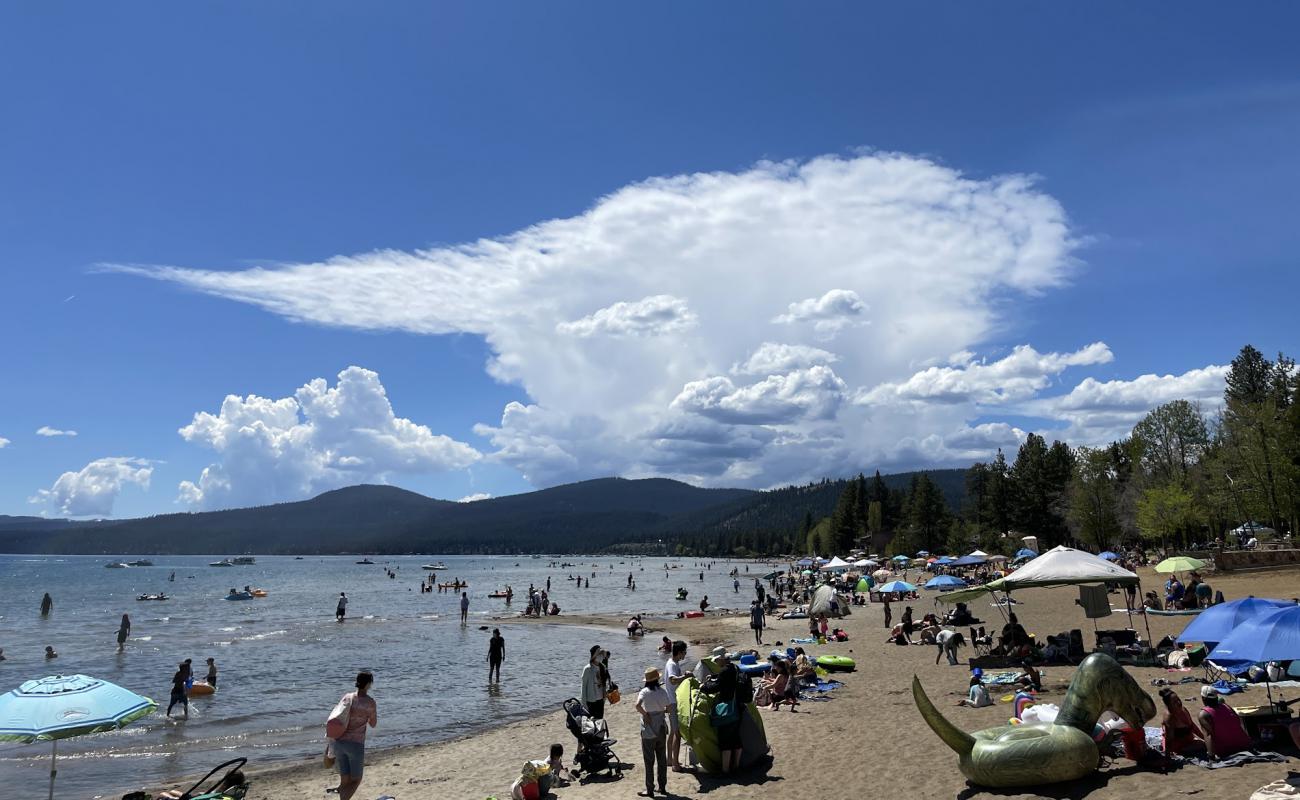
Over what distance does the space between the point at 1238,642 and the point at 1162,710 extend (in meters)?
3.54

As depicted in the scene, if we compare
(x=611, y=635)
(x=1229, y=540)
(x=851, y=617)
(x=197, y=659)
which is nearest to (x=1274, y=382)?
(x=1229, y=540)

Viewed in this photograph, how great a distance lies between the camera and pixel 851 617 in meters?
38.1

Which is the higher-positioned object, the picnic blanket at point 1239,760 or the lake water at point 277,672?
the picnic blanket at point 1239,760

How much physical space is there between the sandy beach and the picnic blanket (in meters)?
0.12

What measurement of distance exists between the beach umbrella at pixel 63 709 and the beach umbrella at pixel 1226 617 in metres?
12.3

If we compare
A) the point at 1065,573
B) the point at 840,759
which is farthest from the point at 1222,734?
the point at 1065,573

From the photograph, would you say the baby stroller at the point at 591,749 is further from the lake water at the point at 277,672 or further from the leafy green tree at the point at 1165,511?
the leafy green tree at the point at 1165,511

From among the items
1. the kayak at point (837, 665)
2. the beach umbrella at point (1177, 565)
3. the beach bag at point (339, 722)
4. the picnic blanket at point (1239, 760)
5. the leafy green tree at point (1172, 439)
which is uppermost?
the leafy green tree at point (1172, 439)

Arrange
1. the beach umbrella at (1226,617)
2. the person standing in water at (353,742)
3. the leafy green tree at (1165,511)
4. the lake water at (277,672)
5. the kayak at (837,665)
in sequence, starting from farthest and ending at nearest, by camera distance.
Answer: the leafy green tree at (1165,511), the kayak at (837,665), the lake water at (277,672), the beach umbrella at (1226,617), the person standing in water at (353,742)

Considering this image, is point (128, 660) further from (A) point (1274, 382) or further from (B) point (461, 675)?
(A) point (1274, 382)

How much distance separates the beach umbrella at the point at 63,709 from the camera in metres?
7.31

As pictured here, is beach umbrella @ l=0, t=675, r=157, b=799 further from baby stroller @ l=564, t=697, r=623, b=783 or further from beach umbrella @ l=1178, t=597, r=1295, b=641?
beach umbrella @ l=1178, t=597, r=1295, b=641

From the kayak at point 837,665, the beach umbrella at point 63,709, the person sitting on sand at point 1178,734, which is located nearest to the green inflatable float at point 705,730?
the person sitting on sand at point 1178,734

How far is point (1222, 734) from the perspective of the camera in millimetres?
8500
